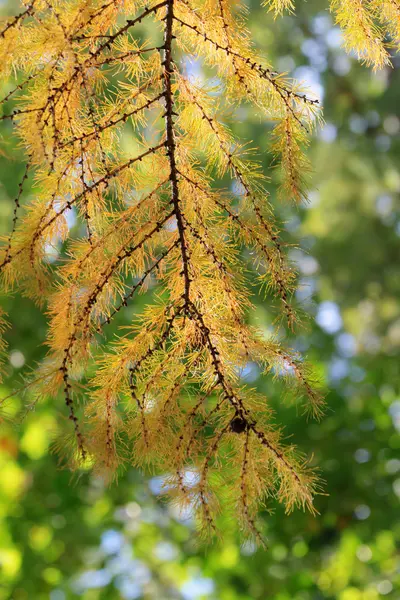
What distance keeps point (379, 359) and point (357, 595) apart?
109 cm

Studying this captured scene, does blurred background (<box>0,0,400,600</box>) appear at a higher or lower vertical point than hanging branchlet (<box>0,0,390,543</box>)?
lower

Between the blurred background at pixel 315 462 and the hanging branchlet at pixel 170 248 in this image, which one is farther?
the blurred background at pixel 315 462

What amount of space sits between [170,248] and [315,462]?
2.12 m

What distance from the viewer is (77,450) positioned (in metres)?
0.87

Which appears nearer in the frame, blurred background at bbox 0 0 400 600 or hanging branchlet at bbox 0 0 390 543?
hanging branchlet at bbox 0 0 390 543

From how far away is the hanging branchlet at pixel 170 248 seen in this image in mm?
856

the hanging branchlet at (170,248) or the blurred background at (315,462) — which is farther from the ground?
the hanging branchlet at (170,248)

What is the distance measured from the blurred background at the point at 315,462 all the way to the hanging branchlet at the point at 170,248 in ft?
4.32

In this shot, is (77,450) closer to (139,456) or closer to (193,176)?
(139,456)

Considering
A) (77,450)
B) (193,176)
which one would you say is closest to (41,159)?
(193,176)

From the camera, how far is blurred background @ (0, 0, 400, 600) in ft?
9.37

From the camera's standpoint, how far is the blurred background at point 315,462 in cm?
286

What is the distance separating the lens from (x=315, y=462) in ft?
9.26

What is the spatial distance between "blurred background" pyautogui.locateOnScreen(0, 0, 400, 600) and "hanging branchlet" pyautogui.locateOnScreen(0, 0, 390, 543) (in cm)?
132
